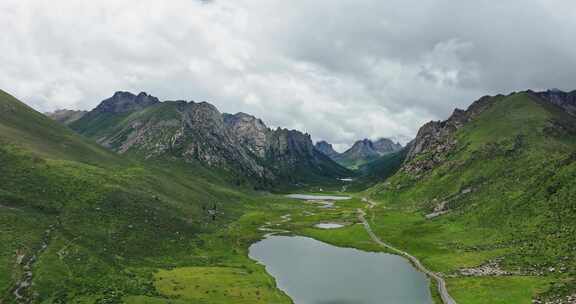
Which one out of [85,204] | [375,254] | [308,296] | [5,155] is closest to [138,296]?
[308,296]

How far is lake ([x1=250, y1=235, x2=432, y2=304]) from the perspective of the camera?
307 feet

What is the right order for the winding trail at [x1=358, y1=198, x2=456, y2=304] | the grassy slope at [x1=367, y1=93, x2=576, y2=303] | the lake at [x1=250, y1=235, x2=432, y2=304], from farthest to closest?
the grassy slope at [x1=367, y1=93, x2=576, y2=303], the lake at [x1=250, y1=235, x2=432, y2=304], the winding trail at [x1=358, y1=198, x2=456, y2=304]

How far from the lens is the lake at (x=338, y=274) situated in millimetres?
93500

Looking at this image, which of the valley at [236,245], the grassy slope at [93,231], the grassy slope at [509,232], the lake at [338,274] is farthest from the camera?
the grassy slope at [509,232]

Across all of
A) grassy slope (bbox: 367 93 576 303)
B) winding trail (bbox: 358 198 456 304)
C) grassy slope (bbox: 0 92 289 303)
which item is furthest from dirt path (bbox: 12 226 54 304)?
grassy slope (bbox: 367 93 576 303)

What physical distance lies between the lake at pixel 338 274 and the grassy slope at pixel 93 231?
6731mm

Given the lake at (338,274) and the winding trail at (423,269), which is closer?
the winding trail at (423,269)

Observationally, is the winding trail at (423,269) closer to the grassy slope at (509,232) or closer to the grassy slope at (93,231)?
the grassy slope at (509,232)

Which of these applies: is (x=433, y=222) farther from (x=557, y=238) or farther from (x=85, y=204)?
(x=85, y=204)

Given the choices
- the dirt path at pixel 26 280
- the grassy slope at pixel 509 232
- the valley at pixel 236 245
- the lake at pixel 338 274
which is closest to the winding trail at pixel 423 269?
the valley at pixel 236 245

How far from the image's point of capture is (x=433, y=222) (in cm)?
18138

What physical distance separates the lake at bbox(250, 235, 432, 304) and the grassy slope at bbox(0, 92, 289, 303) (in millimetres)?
6731

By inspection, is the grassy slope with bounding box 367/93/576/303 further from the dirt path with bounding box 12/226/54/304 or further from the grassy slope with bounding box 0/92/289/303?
the dirt path with bounding box 12/226/54/304

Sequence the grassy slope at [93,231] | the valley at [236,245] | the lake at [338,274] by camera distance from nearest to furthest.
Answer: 1. the grassy slope at [93,231]
2. the valley at [236,245]
3. the lake at [338,274]
